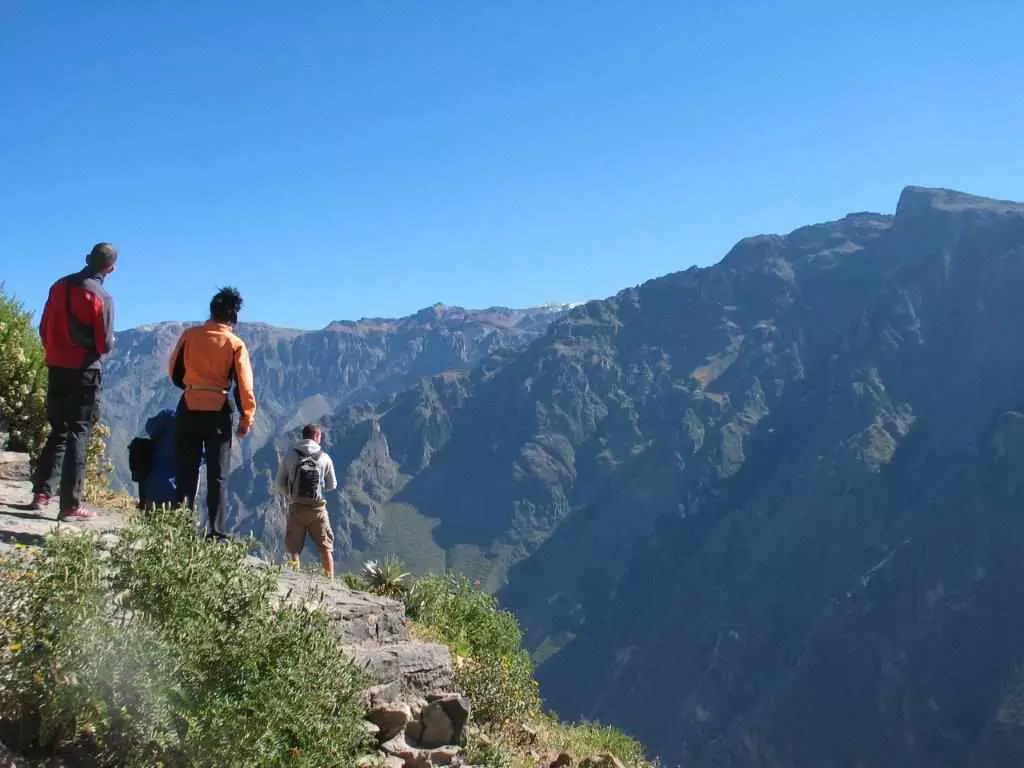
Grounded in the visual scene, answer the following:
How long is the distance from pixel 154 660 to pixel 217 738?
0.52 m

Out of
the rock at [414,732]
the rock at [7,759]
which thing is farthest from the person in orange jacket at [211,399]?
the rock at [7,759]

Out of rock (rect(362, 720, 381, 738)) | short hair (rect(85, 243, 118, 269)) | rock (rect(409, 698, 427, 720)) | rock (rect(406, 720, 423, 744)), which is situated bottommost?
rock (rect(406, 720, 423, 744))

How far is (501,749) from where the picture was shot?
7.77m

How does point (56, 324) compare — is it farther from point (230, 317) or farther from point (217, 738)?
point (217, 738)

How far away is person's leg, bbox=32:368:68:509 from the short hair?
1034 millimetres

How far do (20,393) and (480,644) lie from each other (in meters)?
7.00

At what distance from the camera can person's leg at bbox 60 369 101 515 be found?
837 cm

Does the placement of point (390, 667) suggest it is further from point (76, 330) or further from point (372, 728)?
point (76, 330)

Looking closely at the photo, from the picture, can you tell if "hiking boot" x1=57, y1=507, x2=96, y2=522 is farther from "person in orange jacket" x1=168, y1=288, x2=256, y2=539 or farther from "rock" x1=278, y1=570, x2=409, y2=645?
"rock" x1=278, y1=570, x2=409, y2=645

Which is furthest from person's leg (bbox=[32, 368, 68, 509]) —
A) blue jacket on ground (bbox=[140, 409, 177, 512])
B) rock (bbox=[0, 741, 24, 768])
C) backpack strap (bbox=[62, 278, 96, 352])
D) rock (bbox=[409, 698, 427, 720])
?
rock (bbox=[0, 741, 24, 768])

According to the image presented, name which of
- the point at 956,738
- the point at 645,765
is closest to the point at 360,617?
the point at 645,765

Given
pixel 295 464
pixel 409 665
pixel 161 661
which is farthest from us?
pixel 295 464

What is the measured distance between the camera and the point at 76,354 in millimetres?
8367

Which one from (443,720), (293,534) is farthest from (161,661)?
(293,534)
